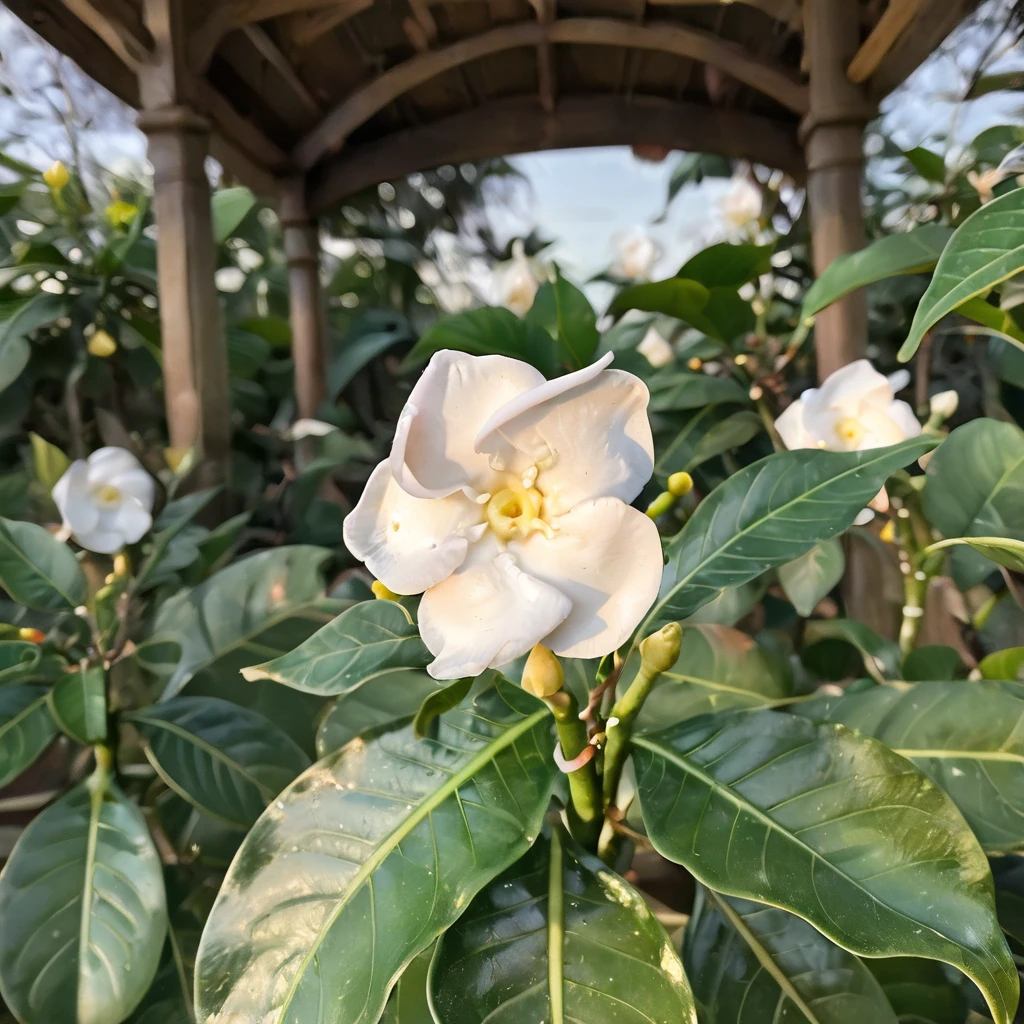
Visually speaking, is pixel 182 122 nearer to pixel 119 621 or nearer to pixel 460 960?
pixel 119 621

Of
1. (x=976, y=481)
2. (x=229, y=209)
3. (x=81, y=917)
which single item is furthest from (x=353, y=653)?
(x=229, y=209)

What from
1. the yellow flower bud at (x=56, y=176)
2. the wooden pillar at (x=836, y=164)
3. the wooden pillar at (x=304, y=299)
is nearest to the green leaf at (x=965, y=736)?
the wooden pillar at (x=836, y=164)

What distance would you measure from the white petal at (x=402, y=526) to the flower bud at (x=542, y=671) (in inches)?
2.3

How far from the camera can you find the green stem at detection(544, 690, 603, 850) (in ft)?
1.17

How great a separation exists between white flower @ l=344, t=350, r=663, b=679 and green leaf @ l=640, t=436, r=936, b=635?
144 mm

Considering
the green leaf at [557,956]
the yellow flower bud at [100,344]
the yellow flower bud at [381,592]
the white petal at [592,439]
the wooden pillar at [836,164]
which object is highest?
the wooden pillar at [836,164]

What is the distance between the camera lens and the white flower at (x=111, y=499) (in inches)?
27.6

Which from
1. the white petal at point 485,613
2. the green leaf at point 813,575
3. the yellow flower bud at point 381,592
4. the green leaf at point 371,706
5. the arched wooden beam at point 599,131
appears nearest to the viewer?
the white petal at point 485,613

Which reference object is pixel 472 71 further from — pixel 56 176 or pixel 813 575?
pixel 813 575

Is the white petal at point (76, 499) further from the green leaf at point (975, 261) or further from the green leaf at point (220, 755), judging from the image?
the green leaf at point (975, 261)

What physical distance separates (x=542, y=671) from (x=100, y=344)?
2.66 ft

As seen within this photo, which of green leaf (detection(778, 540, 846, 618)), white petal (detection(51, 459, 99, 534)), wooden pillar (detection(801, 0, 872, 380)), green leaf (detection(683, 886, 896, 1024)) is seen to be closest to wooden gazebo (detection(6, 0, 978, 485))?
wooden pillar (detection(801, 0, 872, 380))

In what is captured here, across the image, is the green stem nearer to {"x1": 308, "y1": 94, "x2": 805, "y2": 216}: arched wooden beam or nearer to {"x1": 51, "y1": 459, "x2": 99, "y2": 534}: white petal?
{"x1": 51, "y1": 459, "x2": 99, "y2": 534}: white petal

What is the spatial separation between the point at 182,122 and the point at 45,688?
60 cm
